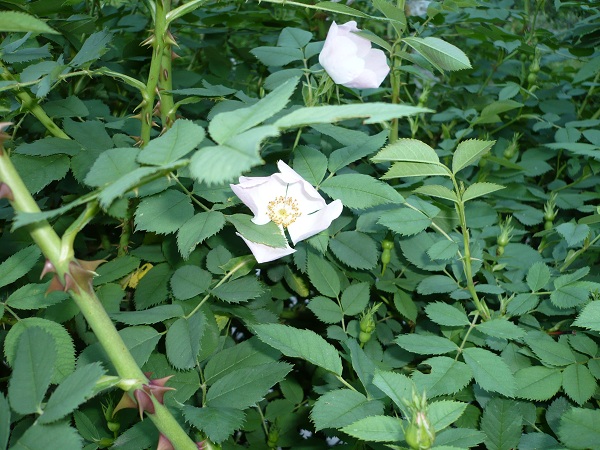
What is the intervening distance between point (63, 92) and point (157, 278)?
50 centimetres

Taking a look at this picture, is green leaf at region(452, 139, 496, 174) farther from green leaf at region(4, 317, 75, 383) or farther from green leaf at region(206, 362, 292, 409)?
green leaf at region(4, 317, 75, 383)

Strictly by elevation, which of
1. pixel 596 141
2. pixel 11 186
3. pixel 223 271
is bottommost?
pixel 596 141

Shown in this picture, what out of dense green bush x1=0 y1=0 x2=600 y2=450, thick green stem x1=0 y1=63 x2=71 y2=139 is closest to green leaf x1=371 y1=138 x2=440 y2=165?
dense green bush x1=0 y1=0 x2=600 y2=450

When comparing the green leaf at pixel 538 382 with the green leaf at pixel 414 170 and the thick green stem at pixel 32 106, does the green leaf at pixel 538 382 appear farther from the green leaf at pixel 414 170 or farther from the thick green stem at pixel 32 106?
the thick green stem at pixel 32 106

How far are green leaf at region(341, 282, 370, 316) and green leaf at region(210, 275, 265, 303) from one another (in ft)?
0.44

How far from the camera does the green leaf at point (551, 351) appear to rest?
2.45ft

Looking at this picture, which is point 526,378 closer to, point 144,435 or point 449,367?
point 449,367

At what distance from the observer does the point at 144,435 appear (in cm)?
69

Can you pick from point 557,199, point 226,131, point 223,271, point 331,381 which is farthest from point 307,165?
point 557,199

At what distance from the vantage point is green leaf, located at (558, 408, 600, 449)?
1.95ft

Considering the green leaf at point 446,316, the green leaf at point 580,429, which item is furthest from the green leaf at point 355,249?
the green leaf at point 580,429

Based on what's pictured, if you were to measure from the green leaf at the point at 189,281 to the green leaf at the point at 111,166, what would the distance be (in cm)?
29

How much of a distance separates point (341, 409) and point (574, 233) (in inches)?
18.1

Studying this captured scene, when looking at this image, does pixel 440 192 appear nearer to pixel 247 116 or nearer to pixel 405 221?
pixel 405 221
